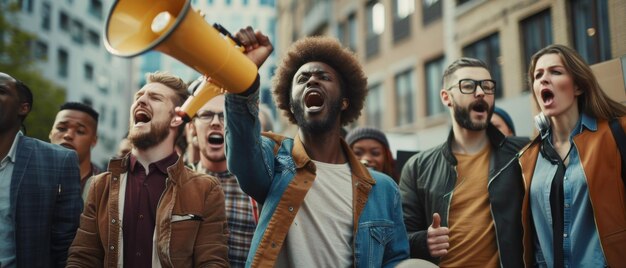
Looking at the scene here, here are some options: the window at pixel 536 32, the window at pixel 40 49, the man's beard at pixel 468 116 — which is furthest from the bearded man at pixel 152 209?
the window at pixel 40 49

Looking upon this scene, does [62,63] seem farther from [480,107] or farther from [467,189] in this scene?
[467,189]

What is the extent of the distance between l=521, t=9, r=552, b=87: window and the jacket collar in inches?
379

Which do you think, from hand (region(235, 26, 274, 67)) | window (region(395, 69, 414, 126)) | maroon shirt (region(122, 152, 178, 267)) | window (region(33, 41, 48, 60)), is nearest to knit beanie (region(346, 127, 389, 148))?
maroon shirt (region(122, 152, 178, 267))

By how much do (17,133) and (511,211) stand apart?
3.42 metres

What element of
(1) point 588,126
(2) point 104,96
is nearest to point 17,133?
(1) point 588,126

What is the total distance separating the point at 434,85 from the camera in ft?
62.6

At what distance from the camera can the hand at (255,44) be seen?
111 inches

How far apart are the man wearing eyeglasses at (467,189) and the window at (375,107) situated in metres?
17.8

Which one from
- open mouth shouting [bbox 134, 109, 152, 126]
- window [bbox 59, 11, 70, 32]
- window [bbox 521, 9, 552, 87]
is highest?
window [bbox 59, 11, 70, 32]

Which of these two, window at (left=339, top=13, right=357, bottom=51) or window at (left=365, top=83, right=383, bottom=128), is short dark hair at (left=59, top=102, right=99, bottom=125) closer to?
window at (left=365, top=83, right=383, bottom=128)

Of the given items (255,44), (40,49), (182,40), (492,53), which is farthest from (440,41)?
(40,49)

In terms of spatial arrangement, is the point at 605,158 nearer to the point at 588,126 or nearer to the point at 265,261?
the point at 588,126

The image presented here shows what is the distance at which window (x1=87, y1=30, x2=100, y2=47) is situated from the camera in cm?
4207

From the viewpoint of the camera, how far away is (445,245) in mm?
3691
